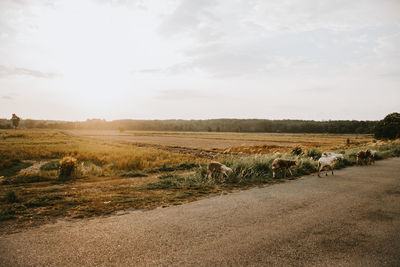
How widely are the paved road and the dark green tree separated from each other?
46.6 meters

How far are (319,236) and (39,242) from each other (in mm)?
5000

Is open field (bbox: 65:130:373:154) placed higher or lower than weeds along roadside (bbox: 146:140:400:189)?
lower

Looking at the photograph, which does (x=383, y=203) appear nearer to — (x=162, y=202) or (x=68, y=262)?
(x=162, y=202)

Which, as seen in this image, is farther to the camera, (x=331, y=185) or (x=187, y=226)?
(x=331, y=185)

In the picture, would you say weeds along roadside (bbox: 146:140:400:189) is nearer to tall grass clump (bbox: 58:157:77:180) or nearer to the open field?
tall grass clump (bbox: 58:157:77:180)

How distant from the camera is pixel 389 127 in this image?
4325 centimetres

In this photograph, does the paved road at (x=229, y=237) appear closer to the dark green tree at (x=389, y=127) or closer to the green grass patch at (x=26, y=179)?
the green grass patch at (x=26, y=179)

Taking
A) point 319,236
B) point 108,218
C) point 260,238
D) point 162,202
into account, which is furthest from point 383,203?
point 108,218

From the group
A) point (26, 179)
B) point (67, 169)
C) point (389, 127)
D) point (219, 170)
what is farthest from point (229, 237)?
point (389, 127)

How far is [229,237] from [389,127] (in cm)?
5202

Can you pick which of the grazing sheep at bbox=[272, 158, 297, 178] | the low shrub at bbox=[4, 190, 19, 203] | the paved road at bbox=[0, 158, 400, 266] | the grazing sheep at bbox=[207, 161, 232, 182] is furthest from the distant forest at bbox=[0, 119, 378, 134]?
the paved road at bbox=[0, 158, 400, 266]

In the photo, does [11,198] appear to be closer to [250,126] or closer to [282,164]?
[282,164]

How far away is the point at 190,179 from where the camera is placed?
9953 mm

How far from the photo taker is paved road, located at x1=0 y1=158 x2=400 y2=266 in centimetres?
356
